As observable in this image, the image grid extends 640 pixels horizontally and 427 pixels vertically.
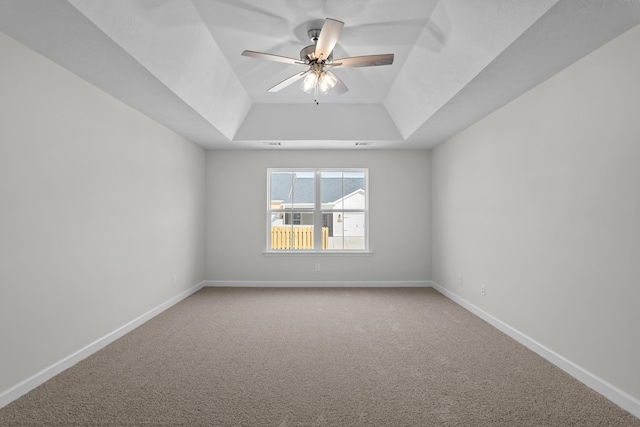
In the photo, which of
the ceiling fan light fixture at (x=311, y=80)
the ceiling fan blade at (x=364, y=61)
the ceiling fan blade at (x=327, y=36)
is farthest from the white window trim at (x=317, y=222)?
the ceiling fan blade at (x=327, y=36)

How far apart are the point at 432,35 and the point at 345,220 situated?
10.6 ft

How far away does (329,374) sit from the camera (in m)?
2.34

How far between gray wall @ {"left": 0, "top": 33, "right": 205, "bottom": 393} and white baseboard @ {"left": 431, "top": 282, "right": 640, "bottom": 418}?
3725 mm

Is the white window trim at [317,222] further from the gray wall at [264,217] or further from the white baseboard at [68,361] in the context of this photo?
the white baseboard at [68,361]

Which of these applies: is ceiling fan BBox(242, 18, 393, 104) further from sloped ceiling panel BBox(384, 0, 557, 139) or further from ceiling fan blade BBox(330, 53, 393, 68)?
sloped ceiling panel BBox(384, 0, 557, 139)

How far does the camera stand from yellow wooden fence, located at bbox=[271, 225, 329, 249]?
537cm

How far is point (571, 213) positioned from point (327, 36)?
217 cm

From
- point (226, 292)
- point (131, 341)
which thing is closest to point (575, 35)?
point (131, 341)

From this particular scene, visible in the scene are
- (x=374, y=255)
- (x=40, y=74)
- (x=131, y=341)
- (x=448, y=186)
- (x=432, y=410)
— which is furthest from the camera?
(x=374, y=255)

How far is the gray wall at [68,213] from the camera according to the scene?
80.7 inches

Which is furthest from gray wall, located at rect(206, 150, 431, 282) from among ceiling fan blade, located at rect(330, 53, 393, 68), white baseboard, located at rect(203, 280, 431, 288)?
ceiling fan blade, located at rect(330, 53, 393, 68)

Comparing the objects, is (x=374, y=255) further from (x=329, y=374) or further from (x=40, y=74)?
(x=40, y=74)

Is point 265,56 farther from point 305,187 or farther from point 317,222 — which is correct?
point 317,222

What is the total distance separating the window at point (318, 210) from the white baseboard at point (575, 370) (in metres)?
2.37
